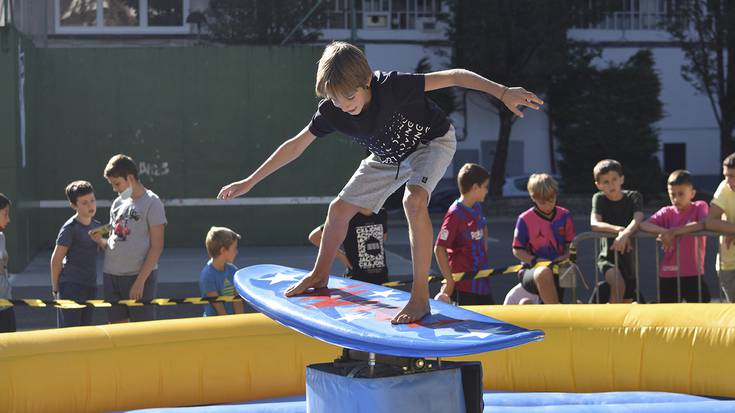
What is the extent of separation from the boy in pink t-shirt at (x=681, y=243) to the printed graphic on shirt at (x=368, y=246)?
2.05 m

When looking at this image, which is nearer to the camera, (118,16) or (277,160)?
(277,160)

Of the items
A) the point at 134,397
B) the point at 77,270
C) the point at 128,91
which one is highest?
the point at 128,91

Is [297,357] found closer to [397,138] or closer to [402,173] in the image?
[402,173]

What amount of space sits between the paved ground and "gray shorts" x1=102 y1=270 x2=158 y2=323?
3.01 m

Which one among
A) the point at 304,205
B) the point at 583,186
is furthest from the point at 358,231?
the point at 583,186

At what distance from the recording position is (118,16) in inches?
976

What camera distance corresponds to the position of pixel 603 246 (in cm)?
831

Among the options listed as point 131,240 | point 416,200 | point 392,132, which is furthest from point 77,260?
point 416,200

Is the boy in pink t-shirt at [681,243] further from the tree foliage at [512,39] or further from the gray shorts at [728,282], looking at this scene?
the tree foliage at [512,39]

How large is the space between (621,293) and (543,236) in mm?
772

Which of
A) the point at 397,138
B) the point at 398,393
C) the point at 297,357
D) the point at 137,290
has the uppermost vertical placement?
the point at 397,138

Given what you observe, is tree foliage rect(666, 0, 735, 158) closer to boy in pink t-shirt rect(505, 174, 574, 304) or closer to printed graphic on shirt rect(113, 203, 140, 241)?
boy in pink t-shirt rect(505, 174, 574, 304)

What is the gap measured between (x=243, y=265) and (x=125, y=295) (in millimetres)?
7221

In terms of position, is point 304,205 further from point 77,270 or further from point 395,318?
point 395,318
